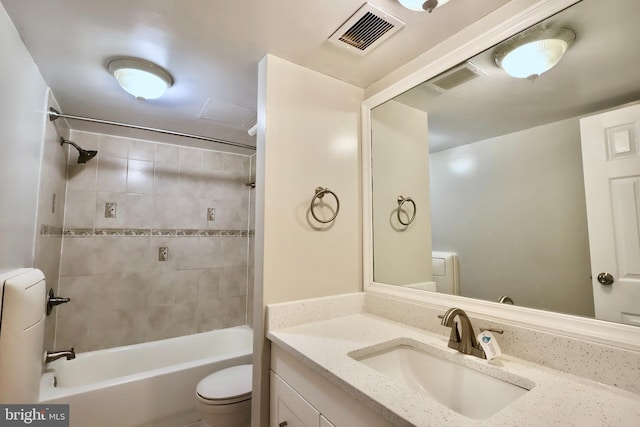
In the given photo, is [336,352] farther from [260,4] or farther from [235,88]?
[235,88]

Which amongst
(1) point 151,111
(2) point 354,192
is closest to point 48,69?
(1) point 151,111

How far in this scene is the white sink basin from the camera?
2.89 ft

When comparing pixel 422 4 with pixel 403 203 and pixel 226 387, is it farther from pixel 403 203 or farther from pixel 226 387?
pixel 226 387

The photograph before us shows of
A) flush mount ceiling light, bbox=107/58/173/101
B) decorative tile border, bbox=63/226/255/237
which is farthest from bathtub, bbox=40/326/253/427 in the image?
flush mount ceiling light, bbox=107/58/173/101

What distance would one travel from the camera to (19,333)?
3.84 ft

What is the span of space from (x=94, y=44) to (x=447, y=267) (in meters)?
1.98

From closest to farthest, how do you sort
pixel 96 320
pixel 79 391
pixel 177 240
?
pixel 79 391, pixel 96 320, pixel 177 240

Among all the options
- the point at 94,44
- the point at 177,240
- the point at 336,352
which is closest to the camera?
the point at 336,352

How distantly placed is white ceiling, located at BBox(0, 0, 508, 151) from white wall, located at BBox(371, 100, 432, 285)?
29 cm

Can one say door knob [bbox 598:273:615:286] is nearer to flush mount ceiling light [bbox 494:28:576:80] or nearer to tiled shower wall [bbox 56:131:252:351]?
flush mount ceiling light [bbox 494:28:576:80]

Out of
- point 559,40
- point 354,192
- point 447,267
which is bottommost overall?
point 447,267

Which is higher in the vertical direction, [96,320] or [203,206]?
[203,206]

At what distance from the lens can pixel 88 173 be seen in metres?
2.34

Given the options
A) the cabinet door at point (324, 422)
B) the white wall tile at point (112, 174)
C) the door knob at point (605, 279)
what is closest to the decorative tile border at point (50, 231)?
the white wall tile at point (112, 174)
